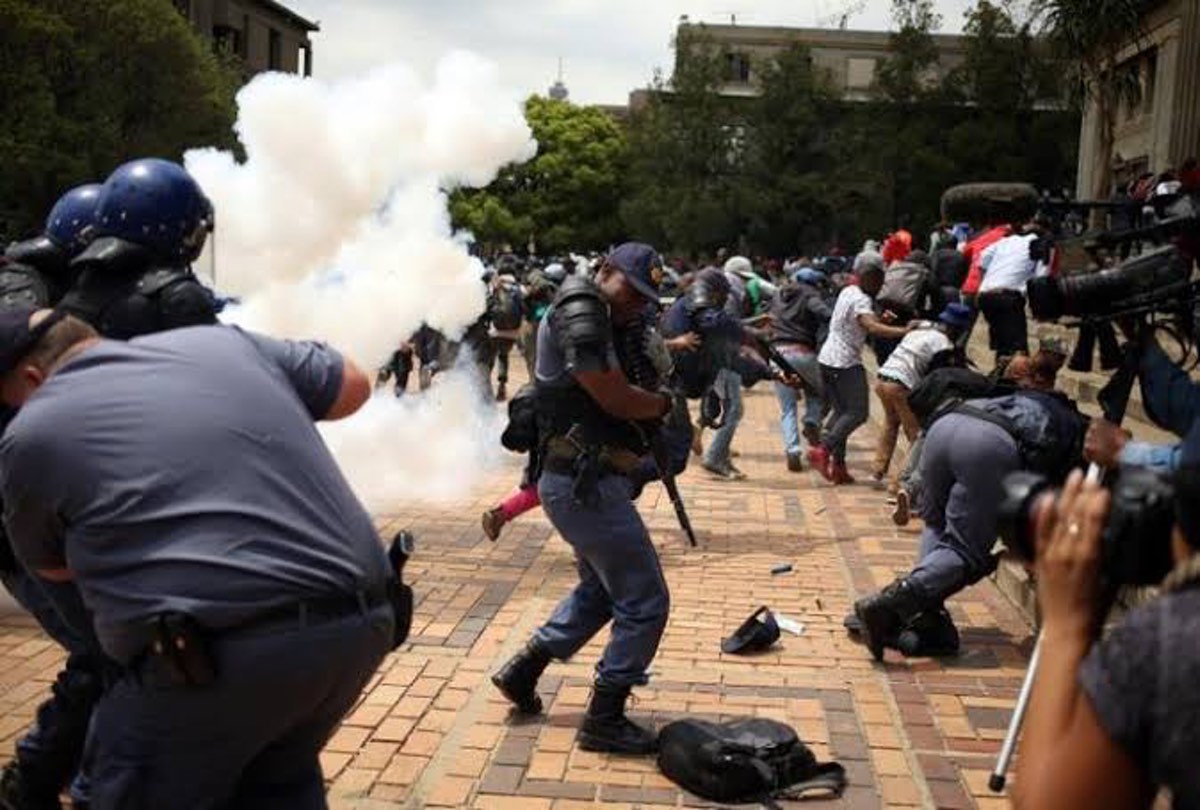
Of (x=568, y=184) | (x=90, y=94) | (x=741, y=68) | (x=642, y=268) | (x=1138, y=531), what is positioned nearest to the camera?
(x=1138, y=531)

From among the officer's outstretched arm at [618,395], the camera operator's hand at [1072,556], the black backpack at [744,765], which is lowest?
the black backpack at [744,765]

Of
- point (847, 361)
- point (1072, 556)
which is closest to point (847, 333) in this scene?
point (847, 361)

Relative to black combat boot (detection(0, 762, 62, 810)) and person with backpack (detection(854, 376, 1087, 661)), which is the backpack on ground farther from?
black combat boot (detection(0, 762, 62, 810))

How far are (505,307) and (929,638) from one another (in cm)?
970

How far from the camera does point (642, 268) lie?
4453 mm

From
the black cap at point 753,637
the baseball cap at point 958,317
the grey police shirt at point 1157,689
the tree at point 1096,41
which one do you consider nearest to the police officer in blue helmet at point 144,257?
the grey police shirt at point 1157,689

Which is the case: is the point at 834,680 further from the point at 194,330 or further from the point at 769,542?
the point at 194,330

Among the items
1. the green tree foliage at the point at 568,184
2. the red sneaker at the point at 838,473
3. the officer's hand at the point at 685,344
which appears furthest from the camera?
the green tree foliage at the point at 568,184

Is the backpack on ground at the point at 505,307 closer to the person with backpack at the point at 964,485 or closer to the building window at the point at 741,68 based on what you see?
the person with backpack at the point at 964,485

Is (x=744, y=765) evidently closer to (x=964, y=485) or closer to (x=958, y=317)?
(x=964, y=485)

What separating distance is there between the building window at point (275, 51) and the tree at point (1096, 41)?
4445 centimetres

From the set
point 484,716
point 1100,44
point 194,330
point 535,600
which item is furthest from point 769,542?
point 1100,44

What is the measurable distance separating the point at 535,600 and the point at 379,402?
5.46 metres

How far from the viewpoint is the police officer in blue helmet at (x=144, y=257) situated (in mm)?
3207
